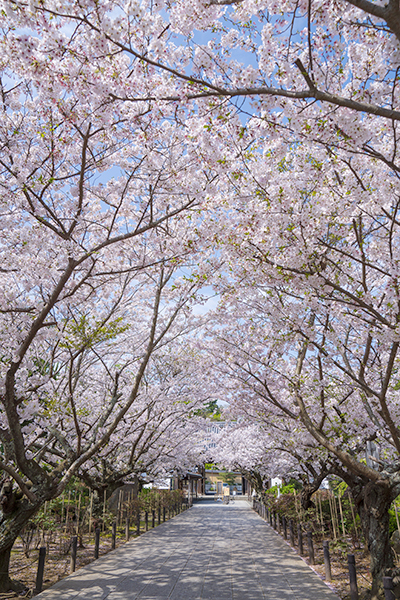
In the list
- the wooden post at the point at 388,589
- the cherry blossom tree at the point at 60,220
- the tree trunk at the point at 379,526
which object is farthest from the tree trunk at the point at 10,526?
the tree trunk at the point at 379,526

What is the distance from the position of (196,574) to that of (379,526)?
154 inches

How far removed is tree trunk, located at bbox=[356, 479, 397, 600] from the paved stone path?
901 millimetres

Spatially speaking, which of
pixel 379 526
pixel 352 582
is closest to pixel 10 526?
pixel 352 582

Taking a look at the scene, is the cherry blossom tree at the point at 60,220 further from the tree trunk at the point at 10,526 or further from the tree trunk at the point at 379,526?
the tree trunk at the point at 379,526

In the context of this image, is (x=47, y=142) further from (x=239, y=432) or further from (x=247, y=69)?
(x=239, y=432)

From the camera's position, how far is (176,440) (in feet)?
59.0

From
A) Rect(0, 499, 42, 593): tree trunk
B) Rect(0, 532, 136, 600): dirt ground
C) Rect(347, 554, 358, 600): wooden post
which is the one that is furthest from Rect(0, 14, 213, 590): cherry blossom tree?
Rect(347, 554, 358, 600): wooden post

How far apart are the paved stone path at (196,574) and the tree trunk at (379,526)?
2.95ft

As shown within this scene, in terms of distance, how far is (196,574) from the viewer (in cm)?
831

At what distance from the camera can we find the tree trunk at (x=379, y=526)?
6473mm

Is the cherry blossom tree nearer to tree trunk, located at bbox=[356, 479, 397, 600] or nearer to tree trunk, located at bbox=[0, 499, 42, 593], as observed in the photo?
tree trunk, located at bbox=[0, 499, 42, 593]

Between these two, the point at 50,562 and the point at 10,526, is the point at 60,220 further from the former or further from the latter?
the point at 50,562

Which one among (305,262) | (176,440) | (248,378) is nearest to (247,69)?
(305,262)

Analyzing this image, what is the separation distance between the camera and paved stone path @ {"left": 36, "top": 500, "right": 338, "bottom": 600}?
22.3ft
